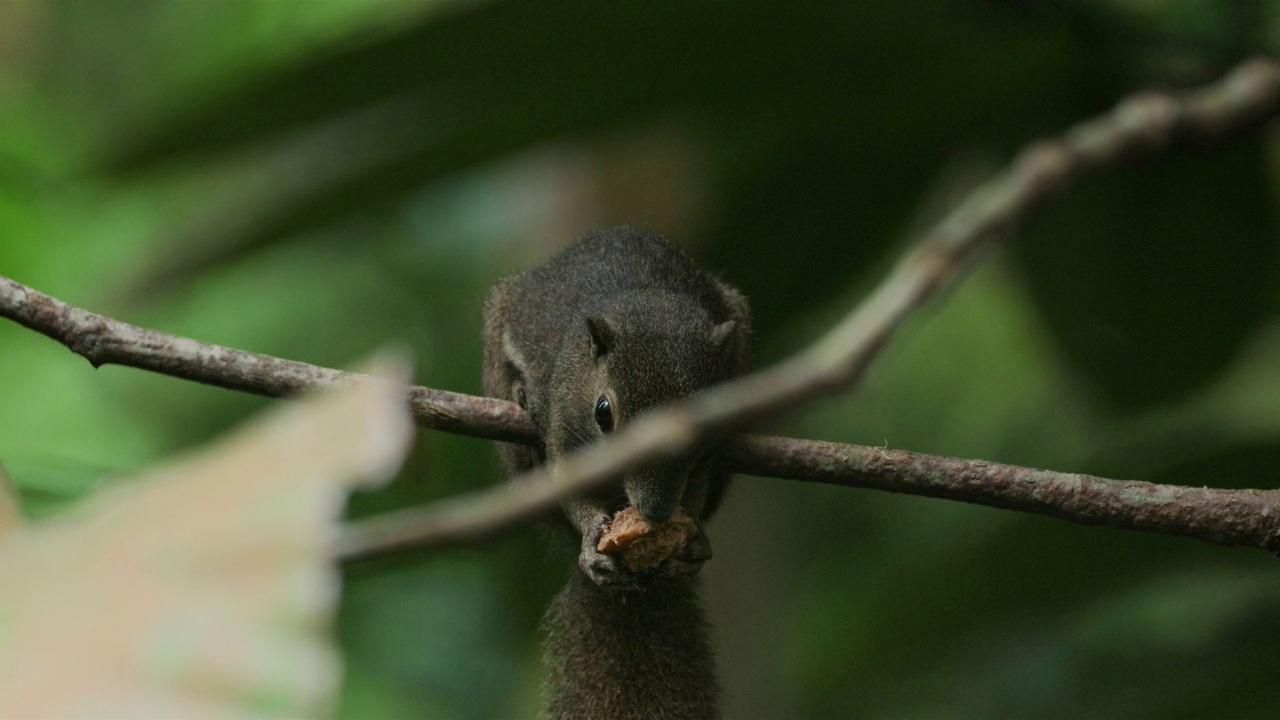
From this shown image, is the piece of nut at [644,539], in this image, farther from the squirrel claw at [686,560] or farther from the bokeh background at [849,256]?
the bokeh background at [849,256]

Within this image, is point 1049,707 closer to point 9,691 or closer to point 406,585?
point 406,585

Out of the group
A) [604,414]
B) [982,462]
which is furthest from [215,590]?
[604,414]

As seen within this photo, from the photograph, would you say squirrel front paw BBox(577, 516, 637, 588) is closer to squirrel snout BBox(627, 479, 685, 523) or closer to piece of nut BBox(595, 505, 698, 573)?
piece of nut BBox(595, 505, 698, 573)

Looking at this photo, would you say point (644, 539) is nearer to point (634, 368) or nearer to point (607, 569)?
point (607, 569)

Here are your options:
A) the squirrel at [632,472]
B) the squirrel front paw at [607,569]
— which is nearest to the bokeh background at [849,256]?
the squirrel at [632,472]

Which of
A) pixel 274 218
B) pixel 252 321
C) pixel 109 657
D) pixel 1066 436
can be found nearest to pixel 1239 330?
pixel 1066 436

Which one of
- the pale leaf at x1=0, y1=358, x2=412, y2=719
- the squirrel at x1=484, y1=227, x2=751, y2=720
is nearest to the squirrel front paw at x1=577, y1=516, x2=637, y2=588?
the squirrel at x1=484, y1=227, x2=751, y2=720
